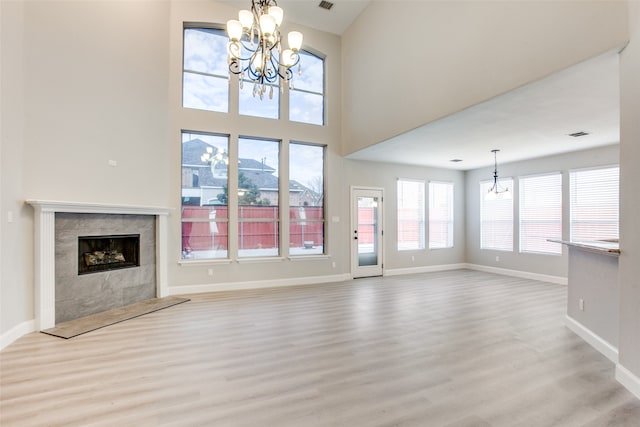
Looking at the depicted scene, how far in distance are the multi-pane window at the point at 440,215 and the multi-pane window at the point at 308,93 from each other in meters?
3.63

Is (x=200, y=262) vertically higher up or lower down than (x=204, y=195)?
lower down

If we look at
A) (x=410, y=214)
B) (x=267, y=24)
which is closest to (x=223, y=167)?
(x=267, y=24)

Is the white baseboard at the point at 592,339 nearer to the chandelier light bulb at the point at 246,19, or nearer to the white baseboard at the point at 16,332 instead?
the chandelier light bulb at the point at 246,19

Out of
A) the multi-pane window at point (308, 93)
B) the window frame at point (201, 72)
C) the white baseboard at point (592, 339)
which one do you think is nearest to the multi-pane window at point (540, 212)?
the white baseboard at point (592, 339)

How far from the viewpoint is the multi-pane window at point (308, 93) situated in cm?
670

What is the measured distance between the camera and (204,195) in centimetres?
592

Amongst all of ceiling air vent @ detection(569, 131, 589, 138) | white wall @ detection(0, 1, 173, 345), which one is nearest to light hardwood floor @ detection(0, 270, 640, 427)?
white wall @ detection(0, 1, 173, 345)

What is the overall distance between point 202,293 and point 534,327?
16.6 ft

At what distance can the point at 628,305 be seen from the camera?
2.50 metres

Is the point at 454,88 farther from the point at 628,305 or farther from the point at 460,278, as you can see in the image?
the point at 460,278

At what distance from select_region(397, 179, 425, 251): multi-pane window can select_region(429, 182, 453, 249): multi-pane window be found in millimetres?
332

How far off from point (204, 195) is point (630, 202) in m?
5.72

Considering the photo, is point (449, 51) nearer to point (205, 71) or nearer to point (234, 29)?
point (234, 29)

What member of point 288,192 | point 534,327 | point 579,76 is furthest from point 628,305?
point 288,192
